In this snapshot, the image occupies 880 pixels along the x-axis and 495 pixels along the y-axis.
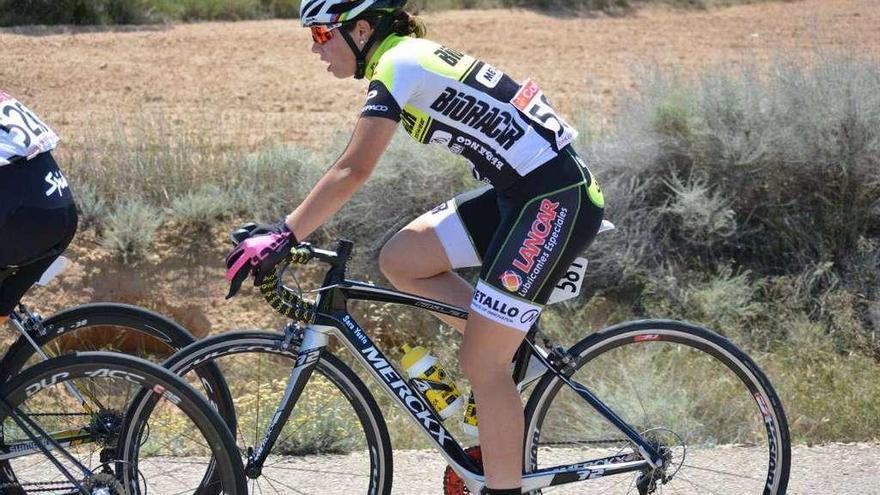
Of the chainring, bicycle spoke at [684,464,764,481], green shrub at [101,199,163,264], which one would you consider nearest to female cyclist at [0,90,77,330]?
the chainring

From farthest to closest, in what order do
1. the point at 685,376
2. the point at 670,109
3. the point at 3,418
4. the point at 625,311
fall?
1. the point at 670,109
2. the point at 625,311
3. the point at 685,376
4. the point at 3,418

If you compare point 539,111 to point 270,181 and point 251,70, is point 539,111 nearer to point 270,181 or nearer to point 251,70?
point 270,181

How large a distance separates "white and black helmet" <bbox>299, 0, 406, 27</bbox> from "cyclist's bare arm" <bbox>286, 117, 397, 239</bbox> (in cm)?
39

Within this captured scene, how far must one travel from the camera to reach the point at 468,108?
3797 mm

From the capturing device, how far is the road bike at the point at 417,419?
13.0 feet

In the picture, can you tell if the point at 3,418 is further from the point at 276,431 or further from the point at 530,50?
the point at 530,50

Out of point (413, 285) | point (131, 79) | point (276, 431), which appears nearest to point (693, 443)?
point (413, 285)

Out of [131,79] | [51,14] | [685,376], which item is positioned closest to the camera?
[685,376]

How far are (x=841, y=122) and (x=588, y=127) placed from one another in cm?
204

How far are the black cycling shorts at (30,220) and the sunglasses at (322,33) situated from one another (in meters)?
1.05

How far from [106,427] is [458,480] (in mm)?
1294

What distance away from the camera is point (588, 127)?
948cm

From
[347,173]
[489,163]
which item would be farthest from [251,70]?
[347,173]

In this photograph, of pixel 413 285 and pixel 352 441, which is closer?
pixel 413 285
